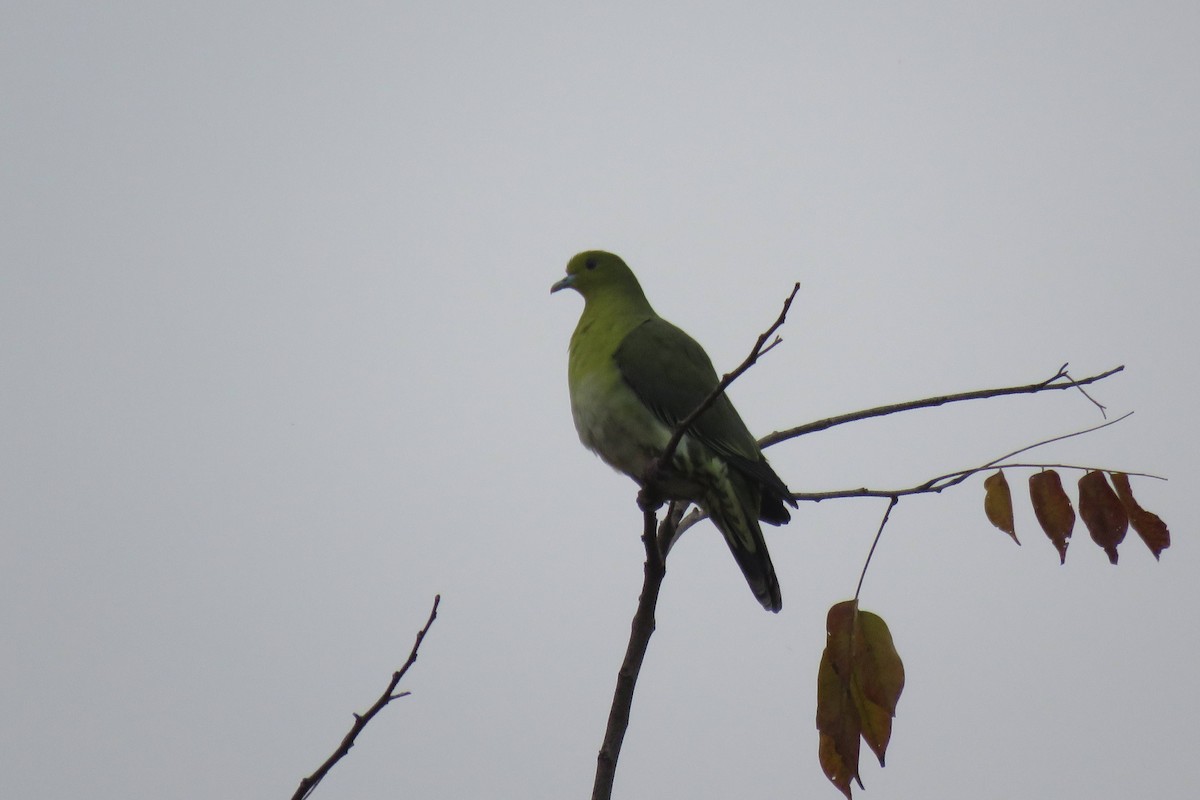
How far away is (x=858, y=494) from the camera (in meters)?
3.54

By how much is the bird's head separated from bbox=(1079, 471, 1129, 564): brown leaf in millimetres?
2976

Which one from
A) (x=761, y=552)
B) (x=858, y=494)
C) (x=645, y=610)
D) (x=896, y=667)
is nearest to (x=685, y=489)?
(x=761, y=552)

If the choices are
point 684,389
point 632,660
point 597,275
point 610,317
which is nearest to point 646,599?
point 632,660

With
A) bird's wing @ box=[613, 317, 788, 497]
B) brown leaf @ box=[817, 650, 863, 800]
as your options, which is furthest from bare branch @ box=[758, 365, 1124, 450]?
brown leaf @ box=[817, 650, 863, 800]

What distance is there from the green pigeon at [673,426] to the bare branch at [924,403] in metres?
0.19

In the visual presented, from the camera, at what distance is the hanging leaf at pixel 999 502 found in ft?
11.2

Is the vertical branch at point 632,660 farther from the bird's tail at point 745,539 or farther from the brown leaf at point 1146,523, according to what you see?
the brown leaf at point 1146,523

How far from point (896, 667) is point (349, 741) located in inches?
54.0

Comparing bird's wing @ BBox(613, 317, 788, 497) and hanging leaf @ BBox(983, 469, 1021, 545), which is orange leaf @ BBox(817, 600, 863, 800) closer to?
hanging leaf @ BBox(983, 469, 1021, 545)

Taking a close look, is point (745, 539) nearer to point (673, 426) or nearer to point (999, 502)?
point (673, 426)

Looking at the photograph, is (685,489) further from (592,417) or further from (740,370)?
(740,370)

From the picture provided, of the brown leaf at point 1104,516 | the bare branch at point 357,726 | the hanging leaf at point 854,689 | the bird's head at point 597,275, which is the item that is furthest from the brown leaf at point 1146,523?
the bird's head at point 597,275

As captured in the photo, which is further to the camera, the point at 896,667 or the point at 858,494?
the point at 858,494

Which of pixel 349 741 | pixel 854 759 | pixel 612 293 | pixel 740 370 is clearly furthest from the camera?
pixel 612 293
